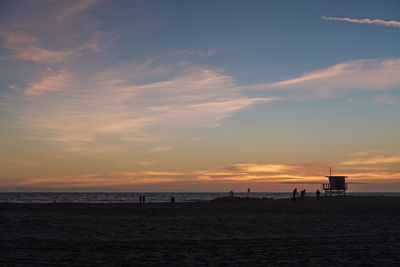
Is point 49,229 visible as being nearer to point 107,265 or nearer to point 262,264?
point 107,265

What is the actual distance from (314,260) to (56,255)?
7971 mm

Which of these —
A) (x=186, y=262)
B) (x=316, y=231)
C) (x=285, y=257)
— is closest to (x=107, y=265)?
(x=186, y=262)

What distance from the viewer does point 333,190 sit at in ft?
256

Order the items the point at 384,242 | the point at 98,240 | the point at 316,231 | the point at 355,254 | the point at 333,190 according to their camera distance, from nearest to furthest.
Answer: the point at 355,254 < the point at 384,242 < the point at 98,240 < the point at 316,231 < the point at 333,190

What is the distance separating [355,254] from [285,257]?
2284mm

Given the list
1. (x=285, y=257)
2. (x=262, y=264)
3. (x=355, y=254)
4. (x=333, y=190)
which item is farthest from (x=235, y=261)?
(x=333, y=190)

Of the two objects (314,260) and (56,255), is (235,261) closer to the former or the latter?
(314,260)

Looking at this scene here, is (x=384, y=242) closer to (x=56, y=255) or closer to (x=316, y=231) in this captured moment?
(x=316, y=231)

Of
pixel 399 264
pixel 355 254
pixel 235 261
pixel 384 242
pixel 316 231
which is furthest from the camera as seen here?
pixel 316 231

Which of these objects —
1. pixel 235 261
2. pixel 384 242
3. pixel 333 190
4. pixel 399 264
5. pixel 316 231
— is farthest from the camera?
pixel 333 190

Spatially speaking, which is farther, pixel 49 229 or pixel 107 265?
pixel 49 229

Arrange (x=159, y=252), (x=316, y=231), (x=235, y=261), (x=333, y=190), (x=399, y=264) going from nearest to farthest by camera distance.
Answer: (x=399, y=264), (x=235, y=261), (x=159, y=252), (x=316, y=231), (x=333, y=190)

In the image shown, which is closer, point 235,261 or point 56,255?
point 235,261

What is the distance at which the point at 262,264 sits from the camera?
11102 mm
